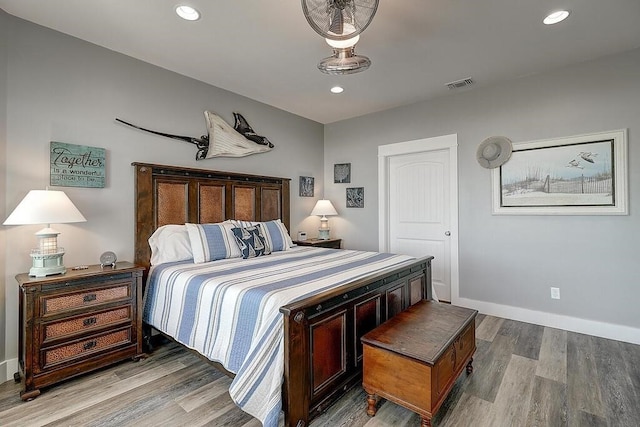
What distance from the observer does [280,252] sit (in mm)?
3385

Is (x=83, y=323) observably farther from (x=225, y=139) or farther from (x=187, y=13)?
(x=187, y=13)

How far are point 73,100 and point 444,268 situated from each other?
4.29 meters

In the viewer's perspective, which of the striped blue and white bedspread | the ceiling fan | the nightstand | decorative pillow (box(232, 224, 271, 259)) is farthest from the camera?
the nightstand

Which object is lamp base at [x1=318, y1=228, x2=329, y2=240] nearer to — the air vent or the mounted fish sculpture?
the mounted fish sculpture

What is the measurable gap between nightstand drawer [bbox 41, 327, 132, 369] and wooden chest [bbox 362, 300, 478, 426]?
1.93m

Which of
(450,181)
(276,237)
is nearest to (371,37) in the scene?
(450,181)

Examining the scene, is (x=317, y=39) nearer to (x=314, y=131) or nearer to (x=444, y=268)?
(x=314, y=131)

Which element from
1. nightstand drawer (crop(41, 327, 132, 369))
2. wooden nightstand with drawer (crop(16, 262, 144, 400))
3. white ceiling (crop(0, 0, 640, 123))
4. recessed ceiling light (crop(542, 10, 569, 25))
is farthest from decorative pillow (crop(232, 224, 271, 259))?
recessed ceiling light (crop(542, 10, 569, 25))

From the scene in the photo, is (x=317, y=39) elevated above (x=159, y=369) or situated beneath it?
elevated above

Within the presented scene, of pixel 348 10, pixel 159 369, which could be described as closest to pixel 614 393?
pixel 348 10

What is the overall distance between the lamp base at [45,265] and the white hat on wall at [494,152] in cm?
414

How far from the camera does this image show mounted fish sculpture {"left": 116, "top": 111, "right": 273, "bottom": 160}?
11.3 feet

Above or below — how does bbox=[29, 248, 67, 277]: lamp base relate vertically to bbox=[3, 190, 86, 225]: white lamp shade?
below

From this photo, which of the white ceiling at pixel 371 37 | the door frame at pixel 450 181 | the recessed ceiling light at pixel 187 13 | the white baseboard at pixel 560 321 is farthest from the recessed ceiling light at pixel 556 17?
the white baseboard at pixel 560 321
